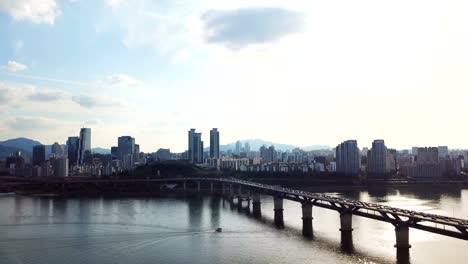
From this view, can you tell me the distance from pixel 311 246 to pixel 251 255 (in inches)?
142

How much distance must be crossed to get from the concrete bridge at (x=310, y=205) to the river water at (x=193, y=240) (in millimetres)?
776

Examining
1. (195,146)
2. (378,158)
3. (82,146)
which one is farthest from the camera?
(195,146)

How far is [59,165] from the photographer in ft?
284

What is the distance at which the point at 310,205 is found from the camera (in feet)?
102

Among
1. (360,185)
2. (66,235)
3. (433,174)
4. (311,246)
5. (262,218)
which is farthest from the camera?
(433,174)

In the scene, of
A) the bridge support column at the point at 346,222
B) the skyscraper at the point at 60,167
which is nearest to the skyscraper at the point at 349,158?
the skyscraper at the point at 60,167

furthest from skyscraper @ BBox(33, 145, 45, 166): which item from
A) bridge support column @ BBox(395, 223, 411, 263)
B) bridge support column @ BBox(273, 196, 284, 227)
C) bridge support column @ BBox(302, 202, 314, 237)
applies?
bridge support column @ BBox(395, 223, 411, 263)

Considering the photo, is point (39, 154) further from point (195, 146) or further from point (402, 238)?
point (402, 238)

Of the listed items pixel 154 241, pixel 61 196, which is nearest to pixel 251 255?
pixel 154 241

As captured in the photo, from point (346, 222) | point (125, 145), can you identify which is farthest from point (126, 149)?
point (346, 222)

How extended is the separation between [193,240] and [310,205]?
31.3ft

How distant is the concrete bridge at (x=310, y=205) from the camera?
1991 cm

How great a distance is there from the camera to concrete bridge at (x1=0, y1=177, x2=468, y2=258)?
19906mm

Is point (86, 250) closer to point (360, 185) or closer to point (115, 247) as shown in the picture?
point (115, 247)
